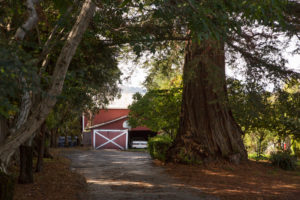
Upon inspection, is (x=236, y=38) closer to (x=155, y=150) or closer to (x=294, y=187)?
(x=294, y=187)

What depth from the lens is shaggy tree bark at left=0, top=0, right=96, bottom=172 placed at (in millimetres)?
6910

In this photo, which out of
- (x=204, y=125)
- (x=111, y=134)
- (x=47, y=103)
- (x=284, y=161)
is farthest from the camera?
(x=111, y=134)

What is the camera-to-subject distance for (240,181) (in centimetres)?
1043

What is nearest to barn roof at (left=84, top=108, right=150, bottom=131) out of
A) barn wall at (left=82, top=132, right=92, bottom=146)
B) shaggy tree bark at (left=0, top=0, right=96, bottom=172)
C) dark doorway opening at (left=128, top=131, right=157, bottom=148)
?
dark doorway opening at (left=128, top=131, right=157, bottom=148)

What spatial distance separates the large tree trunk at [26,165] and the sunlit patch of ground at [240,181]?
4637mm

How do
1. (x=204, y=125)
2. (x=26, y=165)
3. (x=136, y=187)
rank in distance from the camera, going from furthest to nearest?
(x=204, y=125)
(x=26, y=165)
(x=136, y=187)

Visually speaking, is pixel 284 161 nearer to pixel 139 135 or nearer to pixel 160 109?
pixel 160 109

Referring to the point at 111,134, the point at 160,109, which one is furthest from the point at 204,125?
the point at 111,134

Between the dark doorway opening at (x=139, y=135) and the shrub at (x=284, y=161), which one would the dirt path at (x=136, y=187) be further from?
the dark doorway opening at (x=139, y=135)

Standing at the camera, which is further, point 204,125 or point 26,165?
point 204,125

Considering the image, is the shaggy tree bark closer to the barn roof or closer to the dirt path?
the dirt path

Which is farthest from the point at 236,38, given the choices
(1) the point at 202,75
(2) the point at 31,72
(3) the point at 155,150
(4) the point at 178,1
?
(2) the point at 31,72

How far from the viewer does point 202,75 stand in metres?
14.8

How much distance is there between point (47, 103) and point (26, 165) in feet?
10.2
